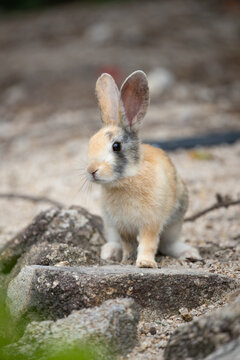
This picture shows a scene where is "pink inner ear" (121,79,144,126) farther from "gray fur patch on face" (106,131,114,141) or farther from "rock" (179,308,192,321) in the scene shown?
"rock" (179,308,192,321)

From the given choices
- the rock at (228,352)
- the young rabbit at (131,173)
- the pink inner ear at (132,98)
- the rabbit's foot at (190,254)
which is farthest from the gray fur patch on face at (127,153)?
the rock at (228,352)

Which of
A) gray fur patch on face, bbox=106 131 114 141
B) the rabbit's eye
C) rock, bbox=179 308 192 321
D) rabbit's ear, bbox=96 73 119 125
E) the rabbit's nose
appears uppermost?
rabbit's ear, bbox=96 73 119 125

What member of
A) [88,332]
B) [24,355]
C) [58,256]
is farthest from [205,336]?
[58,256]

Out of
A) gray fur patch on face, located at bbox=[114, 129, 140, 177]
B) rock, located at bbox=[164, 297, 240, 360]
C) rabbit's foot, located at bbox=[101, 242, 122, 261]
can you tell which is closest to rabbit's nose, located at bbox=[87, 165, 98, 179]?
gray fur patch on face, located at bbox=[114, 129, 140, 177]

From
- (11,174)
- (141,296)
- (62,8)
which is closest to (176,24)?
(62,8)

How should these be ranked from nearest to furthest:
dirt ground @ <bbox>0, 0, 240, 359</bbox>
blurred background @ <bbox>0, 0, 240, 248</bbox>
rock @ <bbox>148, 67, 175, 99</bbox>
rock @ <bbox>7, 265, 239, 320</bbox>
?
rock @ <bbox>7, 265, 239, 320</bbox> < dirt ground @ <bbox>0, 0, 240, 359</bbox> < blurred background @ <bbox>0, 0, 240, 248</bbox> < rock @ <bbox>148, 67, 175, 99</bbox>

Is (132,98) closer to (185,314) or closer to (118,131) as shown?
(118,131)

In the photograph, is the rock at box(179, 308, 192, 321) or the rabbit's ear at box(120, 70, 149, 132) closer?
the rock at box(179, 308, 192, 321)
